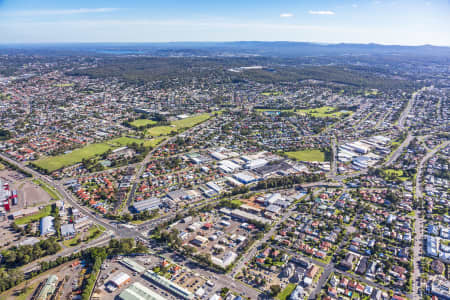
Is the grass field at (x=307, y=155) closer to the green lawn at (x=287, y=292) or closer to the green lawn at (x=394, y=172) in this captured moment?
the green lawn at (x=394, y=172)

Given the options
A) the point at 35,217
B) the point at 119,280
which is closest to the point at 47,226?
the point at 35,217

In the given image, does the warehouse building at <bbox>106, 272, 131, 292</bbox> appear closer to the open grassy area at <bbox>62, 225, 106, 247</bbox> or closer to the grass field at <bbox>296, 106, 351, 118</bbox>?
the open grassy area at <bbox>62, 225, 106, 247</bbox>

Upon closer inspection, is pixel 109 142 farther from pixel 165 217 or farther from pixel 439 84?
pixel 439 84

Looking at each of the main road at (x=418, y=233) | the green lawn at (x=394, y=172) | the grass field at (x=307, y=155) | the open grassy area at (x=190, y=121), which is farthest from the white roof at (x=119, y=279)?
the open grassy area at (x=190, y=121)

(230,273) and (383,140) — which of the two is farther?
(383,140)

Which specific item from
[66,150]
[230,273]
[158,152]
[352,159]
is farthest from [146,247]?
[352,159]

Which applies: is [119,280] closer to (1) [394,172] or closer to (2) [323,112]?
(1) [394,172]

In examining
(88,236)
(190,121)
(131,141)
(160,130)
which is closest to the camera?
(88,236)
